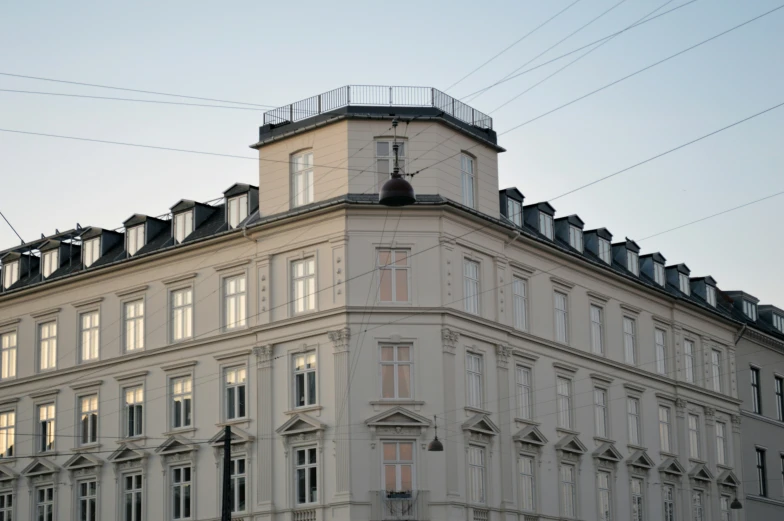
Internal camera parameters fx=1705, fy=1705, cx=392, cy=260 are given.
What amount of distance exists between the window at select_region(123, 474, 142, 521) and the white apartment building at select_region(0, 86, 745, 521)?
0.29 feet

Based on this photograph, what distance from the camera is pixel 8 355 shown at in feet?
235

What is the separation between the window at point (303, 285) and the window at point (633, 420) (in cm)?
1623

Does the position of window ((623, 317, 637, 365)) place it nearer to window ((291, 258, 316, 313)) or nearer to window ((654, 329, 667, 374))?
window ((654, 329, 667, 374))

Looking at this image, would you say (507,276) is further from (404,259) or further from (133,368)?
(133,368)

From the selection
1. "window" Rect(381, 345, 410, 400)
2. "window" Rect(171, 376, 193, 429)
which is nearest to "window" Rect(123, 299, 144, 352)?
"window" Rect(171, 376, 193, 429)

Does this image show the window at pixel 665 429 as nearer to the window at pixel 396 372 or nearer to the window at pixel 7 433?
the window at pixel 396 372

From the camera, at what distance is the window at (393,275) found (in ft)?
192

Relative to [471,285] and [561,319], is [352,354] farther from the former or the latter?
[561,319]

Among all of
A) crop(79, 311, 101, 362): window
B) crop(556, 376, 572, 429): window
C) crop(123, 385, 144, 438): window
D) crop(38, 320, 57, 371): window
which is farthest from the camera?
crop(38, 320, 57, 371): window

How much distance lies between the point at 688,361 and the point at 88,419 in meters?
25.8

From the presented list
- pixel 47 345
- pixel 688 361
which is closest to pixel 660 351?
pixel 688 361

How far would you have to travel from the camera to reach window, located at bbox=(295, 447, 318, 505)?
57719mm

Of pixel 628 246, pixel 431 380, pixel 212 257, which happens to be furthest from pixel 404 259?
pixel 628 246

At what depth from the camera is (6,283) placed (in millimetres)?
73438
